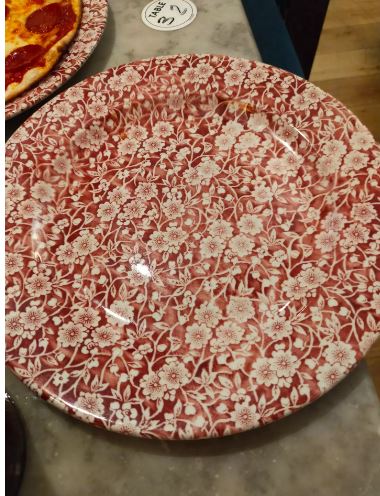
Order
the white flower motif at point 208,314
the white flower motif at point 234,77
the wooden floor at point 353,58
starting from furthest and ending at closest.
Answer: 1. the wooden floor at point 353,58
2. the white flower motif at point 234,77
3. the white flower motif at point 208,314

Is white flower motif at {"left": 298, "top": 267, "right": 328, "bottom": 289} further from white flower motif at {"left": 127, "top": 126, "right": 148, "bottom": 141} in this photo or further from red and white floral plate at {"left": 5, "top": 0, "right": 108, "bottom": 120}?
red and white floral plate at {"left": 5, "top": 0, "right": 108, "bottom": 120}

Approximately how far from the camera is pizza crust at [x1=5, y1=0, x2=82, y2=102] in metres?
0.81

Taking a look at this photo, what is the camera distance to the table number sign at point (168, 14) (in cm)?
98

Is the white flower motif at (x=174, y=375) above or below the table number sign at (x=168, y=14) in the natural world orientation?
below

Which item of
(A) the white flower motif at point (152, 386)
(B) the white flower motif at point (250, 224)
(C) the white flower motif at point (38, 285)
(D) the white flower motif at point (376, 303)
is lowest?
(D) the white flower motif at point (376, 303)

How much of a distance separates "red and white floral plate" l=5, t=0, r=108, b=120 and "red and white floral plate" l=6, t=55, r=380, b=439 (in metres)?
0.03

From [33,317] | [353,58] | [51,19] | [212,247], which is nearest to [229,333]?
[212,247]

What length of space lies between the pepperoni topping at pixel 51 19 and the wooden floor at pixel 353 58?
111 cm

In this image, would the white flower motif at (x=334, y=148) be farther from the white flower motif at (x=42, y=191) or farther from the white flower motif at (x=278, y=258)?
the white flower motif at (x=42, y=191)

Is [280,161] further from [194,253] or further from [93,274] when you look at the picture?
[93,274]

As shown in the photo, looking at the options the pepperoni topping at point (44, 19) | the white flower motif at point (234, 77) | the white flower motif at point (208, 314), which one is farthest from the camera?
the pepperoni topping at point (44, 19)

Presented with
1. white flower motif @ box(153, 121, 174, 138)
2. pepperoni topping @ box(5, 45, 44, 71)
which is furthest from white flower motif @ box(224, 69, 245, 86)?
pepperoni topping @ box(5, 45, 44, 71)

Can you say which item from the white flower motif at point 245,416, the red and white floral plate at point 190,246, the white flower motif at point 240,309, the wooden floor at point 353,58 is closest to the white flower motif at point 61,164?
the red and white floral plate at point 190,246

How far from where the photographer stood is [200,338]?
595 mm
